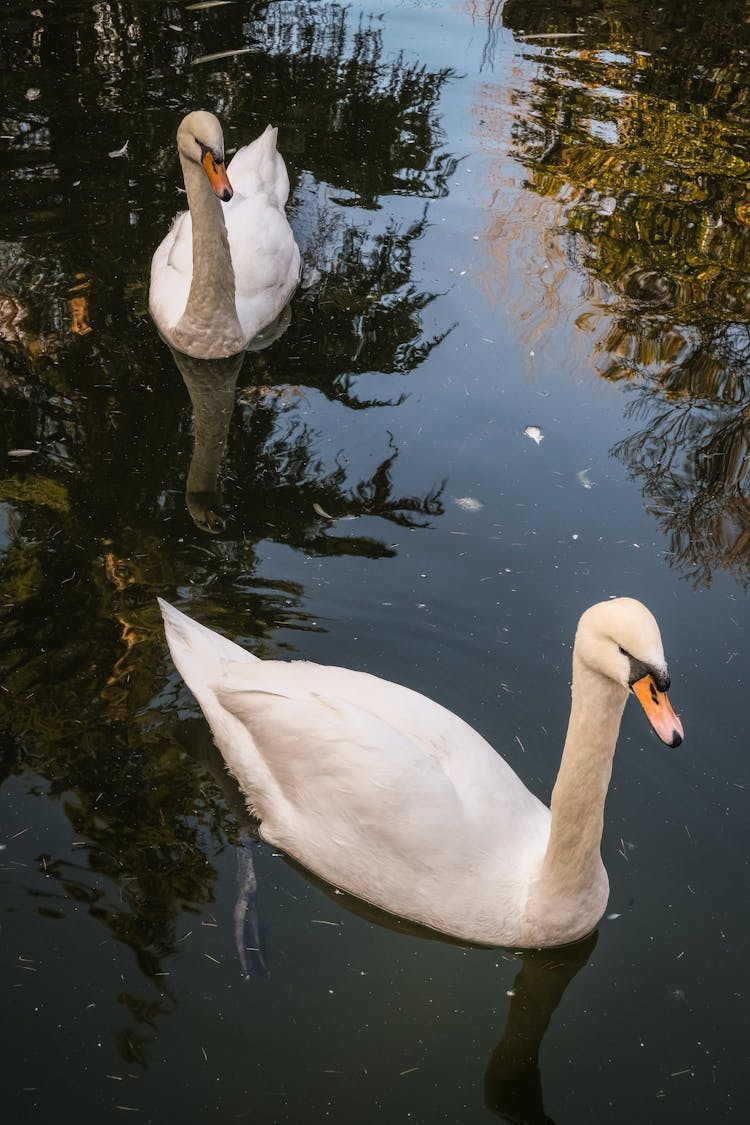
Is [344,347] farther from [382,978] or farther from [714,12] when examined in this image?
[714,12]

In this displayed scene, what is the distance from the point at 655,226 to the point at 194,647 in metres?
6.48

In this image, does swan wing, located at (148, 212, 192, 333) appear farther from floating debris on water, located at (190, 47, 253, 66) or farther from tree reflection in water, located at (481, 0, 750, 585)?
floating debris on water, located at (190, 47, 253, 66)

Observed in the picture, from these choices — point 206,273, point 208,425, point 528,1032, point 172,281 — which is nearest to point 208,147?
point 206,273

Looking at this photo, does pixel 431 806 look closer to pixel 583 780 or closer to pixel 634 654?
pixel 583 780

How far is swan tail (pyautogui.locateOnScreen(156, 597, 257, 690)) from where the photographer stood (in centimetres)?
536

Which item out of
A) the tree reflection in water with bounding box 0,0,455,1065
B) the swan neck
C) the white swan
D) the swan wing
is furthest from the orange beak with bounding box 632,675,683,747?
the swan wing

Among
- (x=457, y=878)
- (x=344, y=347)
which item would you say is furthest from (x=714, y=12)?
(x=457, y=878)

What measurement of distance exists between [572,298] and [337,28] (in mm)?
5723

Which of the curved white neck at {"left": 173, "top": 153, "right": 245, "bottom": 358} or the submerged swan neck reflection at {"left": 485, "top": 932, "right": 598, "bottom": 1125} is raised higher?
the curved white neck at {"left": 173, "top": 153, "right": 245, "bottom": 358}

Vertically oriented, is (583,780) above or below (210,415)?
above

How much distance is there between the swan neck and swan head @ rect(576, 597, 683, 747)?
12cm

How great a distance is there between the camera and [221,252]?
7941 mm

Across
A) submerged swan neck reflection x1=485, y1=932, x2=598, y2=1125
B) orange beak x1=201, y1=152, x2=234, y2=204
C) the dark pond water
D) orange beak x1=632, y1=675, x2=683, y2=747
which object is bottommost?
submerged swan neck reflection x1=485, y1=932, x2=598, y2=1125

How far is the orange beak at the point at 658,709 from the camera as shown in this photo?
12.6 feet
